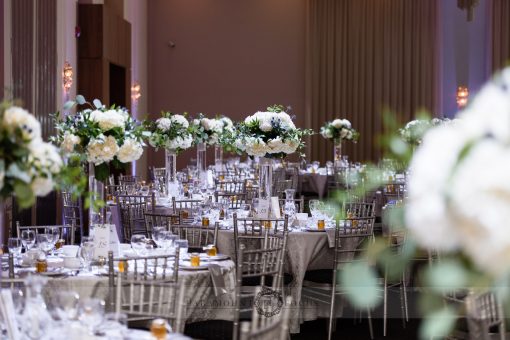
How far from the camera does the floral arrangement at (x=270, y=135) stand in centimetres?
714

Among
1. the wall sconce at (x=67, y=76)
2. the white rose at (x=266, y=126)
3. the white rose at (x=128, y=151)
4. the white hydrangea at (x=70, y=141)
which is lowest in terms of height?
the white rose at (x=128, y=151)

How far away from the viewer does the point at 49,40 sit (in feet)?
35.9

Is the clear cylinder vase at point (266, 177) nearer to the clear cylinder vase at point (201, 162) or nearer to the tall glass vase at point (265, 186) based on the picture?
the tall glass vase at point (265, 186)

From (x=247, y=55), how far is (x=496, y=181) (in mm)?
16030

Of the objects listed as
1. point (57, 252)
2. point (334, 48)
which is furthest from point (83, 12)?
point (57, 252)

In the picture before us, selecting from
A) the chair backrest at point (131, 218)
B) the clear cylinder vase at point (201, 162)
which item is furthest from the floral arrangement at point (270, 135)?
the clear cylinder vase at point (201, 162)

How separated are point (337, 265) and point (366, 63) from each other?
1114cm

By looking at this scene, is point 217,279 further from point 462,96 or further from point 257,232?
point 462,96

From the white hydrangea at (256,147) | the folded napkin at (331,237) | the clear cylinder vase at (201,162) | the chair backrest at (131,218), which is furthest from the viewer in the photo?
the clear cylinder vase at (201,162)

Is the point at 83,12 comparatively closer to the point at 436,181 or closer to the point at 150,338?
the point at 150,338

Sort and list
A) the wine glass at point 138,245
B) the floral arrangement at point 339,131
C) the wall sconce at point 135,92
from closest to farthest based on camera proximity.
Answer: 1. the wine glass at point 138,245
2. the floral arrangement at point 339,131
3. the wall sconce at point 135,92

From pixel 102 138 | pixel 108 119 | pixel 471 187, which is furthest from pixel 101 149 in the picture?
pixel 471 187

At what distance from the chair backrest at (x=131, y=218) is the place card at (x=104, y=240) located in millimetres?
2519

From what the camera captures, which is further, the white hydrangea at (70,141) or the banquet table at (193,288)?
the white hydrangea at (70,141)
